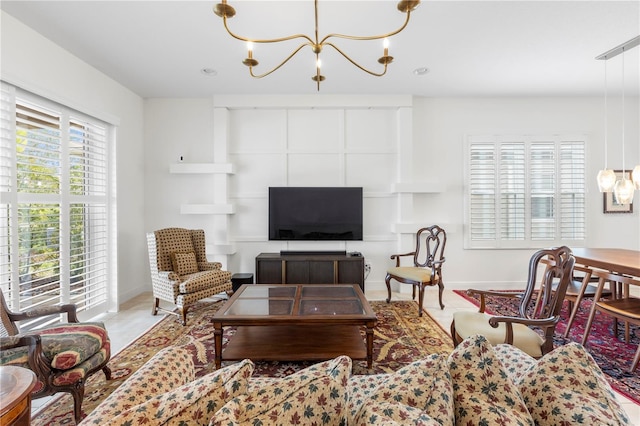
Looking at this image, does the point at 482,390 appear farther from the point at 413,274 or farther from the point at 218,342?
the point at 413,274

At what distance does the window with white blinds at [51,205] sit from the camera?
2.64 metres

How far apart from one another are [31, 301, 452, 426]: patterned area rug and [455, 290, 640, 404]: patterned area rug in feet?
3.51

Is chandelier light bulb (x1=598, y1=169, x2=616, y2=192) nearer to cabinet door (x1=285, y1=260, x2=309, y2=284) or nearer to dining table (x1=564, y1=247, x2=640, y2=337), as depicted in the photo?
dining table (x1=564, y1=247, x2=640, y2=337)

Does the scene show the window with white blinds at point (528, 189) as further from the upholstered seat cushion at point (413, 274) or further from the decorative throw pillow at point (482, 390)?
the decorative throw pillow at point (482, 390)

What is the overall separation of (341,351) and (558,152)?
4521mm

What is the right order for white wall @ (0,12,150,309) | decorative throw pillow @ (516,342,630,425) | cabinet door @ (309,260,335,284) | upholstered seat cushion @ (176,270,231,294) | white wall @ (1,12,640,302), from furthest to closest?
white wall @ (1,12,640,302), cabinet door @ (309,260,335,284), upholstered seat cushion @ (176,270,231,294), white wall @ (0,12,150,309), decorative throw pillow @ (516,342,630,425)

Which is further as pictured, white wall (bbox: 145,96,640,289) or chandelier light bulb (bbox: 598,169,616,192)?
white wall (bbox: 145,96,640,289)

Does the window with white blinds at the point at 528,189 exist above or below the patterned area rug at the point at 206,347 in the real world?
above

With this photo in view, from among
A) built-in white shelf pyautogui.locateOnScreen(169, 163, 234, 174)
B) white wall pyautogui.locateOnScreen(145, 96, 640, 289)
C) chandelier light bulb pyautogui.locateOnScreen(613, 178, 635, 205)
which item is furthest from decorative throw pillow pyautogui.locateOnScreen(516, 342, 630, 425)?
built-in white shelf pyautogui.locateOnScreen(169, 163, 234, 174)

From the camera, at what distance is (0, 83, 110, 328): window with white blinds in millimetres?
2645

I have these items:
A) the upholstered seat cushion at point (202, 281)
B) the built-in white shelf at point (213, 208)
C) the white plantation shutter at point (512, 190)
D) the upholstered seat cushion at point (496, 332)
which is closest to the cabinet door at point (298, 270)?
the upholstered seat cushion at point (202, 281)

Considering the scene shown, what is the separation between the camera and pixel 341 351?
2.38m

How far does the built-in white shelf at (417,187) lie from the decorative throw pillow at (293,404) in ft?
12.8

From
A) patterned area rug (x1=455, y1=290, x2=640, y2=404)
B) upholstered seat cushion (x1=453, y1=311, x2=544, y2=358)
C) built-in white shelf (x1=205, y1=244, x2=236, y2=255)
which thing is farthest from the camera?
built-in white shelf (x1=205, y1=244, x2=236, y2=255)
